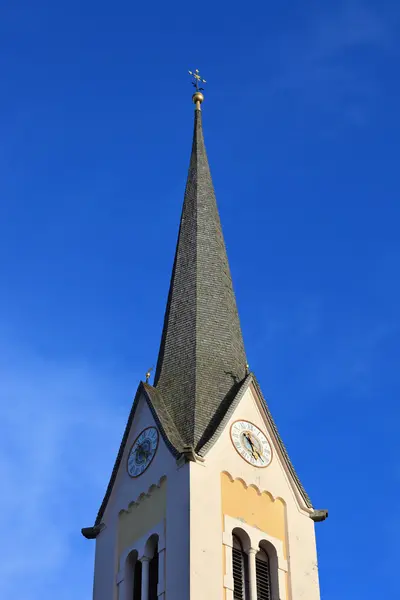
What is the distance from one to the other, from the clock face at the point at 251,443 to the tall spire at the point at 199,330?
725 mm

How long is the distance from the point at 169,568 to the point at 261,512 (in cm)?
363

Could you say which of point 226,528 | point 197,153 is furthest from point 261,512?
point 197,153

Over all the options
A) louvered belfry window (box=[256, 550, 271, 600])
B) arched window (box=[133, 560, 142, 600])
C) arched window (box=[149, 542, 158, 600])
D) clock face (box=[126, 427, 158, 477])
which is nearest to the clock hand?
clock face (box=[126, 427, 158, 477])

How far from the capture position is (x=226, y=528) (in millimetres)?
36125

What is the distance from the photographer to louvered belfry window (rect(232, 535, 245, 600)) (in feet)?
116

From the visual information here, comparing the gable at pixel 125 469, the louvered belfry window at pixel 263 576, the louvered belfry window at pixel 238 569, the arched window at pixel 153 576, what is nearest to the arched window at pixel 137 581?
the arched window at pixel 153 576

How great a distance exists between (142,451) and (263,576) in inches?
207

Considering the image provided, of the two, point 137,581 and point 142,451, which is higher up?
point 142,451

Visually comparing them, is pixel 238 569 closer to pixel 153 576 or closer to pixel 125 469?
pixel 153 576

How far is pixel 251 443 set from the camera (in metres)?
38.9

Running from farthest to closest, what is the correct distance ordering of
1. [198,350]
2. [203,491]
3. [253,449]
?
[198,350], [253,449], [203,491]

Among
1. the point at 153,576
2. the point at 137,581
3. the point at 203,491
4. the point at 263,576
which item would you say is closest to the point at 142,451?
the point at 203,491

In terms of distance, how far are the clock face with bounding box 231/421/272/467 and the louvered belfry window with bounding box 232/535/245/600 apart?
2761 millimetres

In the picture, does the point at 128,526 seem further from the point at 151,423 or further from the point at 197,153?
the point at 197,153
